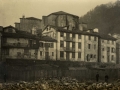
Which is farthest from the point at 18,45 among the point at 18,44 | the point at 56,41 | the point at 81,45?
the point at 81,45

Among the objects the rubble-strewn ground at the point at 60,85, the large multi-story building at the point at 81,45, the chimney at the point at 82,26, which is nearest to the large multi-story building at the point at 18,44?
the large multi-story building at the point at 81,45

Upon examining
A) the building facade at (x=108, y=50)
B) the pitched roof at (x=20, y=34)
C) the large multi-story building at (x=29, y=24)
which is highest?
the large multi-story building at (x=29, y=24)

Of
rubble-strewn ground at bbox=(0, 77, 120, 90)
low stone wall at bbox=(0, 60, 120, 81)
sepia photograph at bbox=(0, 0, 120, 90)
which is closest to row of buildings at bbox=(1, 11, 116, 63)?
sepia photograph at bbox=(0, 0, 120, 90)

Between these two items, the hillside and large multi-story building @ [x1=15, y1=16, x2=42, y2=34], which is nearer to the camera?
large multi-story building @ [x1=15, y1=16, x2=42, y2=34]

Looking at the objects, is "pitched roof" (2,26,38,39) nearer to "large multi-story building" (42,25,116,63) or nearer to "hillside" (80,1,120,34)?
"large multi-story building" (42,25,116,63)

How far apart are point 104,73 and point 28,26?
1883 mm

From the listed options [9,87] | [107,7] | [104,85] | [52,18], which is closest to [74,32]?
[52,18]

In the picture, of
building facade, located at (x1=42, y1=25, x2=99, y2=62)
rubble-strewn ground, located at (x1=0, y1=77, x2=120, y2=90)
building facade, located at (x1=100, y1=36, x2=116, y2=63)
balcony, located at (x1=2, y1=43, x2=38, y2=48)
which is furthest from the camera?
building facade, located at (x1=100, y1=36, x2=116, y2=63)

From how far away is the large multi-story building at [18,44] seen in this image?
4242mm

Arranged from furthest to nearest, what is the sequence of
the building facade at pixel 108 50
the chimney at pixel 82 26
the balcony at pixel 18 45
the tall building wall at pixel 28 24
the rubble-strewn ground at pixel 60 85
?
1. the building facade at pixel 108 50
2. the chimney at pixel 82 26
3. the tall building wall at pixel 28 24
4. the balcony at pixel 18 45
5. the rubble-strewn ground at pixel 60 85

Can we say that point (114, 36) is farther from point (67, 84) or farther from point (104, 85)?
point (67, 84)

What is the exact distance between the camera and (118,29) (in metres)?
5.09

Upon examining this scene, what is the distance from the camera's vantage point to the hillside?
4812 mm

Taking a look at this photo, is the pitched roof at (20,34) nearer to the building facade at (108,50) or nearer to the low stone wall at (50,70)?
the low stone wall at (50,70)
